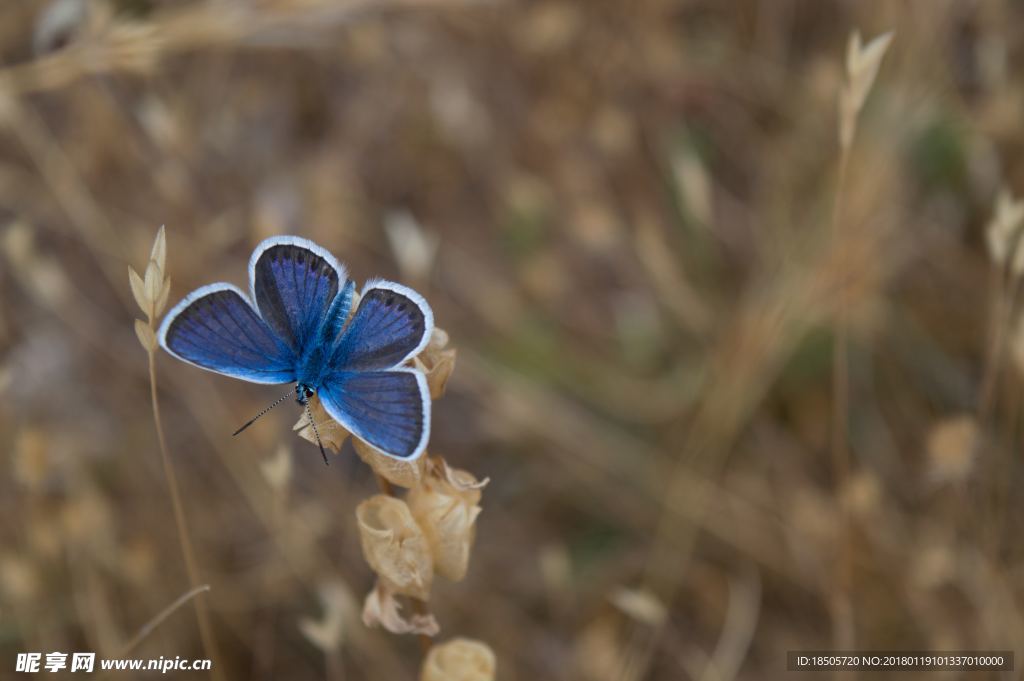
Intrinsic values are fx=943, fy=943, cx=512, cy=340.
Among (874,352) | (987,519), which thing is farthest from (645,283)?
(987,519)

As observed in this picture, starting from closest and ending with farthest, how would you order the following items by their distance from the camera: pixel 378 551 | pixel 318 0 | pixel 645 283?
pixel 378 551, pixel 318 0, pixel 645 283

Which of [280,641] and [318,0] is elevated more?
[318,0]

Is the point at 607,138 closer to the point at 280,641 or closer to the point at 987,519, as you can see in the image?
the point at 987,519

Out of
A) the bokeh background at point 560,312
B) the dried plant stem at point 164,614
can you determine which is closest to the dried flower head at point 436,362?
the dried plant stem at point 164,614

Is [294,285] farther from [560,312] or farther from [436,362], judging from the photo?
[560,312]

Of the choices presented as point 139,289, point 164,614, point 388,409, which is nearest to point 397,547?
point 388,409

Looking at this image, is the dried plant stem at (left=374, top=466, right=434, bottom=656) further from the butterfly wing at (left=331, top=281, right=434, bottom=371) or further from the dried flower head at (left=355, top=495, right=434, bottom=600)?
the butterfly wing at (left=331, top=281, right=434, bottom=371)
